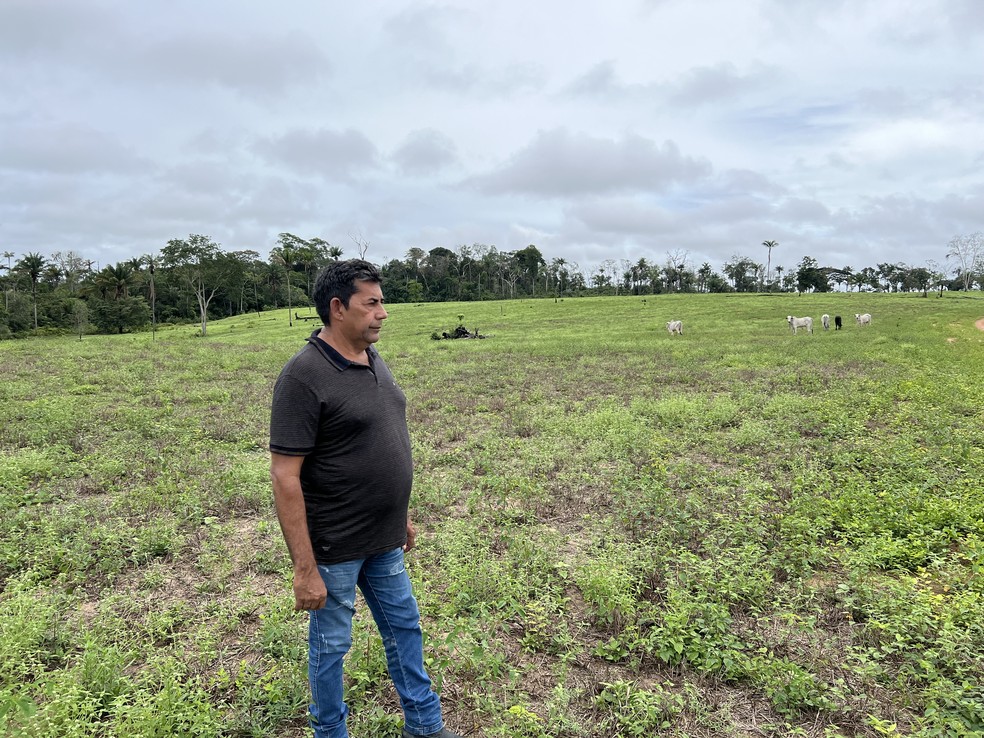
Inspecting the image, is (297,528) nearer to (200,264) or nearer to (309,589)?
(309,589)

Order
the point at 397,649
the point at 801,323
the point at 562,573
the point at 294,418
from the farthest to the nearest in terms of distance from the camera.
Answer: the point at 801,323
the point at 562,573
the point at 397,649
the point at 294,418

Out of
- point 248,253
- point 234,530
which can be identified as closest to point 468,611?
point 234,530

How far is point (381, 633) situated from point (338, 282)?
183cm

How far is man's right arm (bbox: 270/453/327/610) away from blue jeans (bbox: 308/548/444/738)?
5.8 inches

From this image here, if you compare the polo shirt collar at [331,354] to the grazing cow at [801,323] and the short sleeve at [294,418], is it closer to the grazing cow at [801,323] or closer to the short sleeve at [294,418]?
the short sleeve at [294,418]

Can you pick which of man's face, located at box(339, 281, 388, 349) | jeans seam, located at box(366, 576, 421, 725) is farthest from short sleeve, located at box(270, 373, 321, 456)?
jeans seam, located at box(366, 576, 421, 725)

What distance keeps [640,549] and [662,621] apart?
114 centimetres

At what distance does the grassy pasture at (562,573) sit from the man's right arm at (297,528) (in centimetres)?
116

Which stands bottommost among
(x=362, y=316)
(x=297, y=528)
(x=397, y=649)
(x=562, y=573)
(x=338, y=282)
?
(x=562, y=573)

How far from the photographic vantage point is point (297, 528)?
2.50 meters

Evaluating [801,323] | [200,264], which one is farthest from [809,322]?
[200,264]

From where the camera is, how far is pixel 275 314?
6084 cm

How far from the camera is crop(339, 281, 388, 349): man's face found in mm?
2678

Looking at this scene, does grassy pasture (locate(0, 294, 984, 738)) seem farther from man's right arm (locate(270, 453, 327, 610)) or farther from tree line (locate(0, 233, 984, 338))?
tree line (locate(0, 233, 984, 338))
